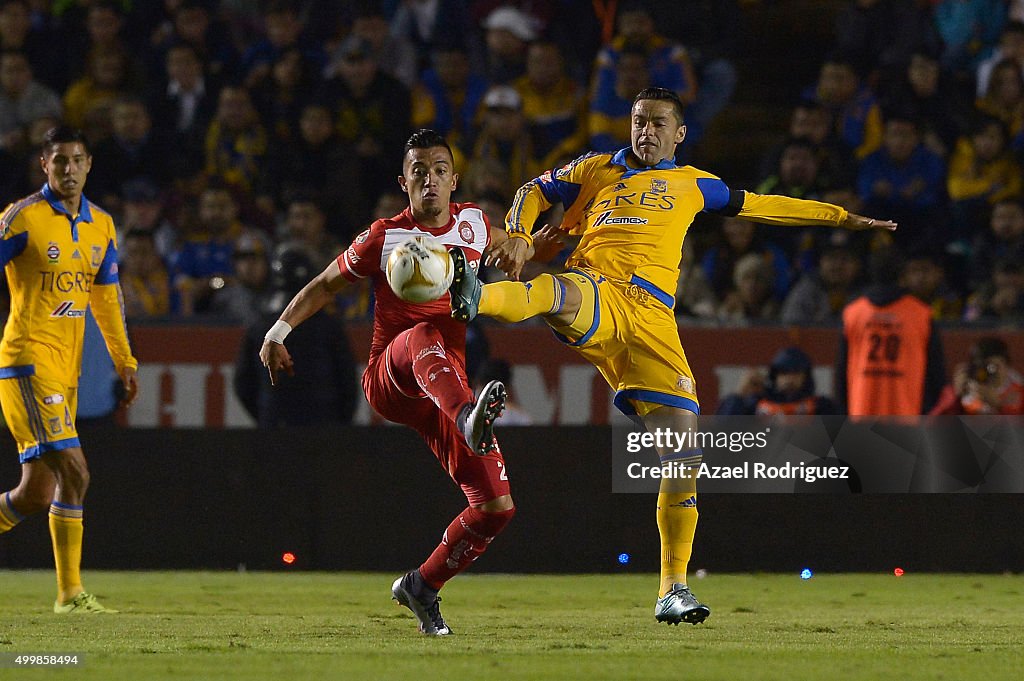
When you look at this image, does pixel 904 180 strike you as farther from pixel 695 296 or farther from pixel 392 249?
pixel 392 249

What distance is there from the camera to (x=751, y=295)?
12.8 meters

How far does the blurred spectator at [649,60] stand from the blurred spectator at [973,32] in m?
2.42

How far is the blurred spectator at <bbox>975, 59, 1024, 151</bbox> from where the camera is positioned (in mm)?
14102

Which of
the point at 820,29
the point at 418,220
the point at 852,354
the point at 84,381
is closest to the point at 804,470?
the point at 852,354

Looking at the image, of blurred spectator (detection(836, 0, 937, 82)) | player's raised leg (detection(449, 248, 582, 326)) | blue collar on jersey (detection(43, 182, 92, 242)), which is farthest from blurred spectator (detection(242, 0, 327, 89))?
player's raised leg (detection(449, 248, 582, 326))

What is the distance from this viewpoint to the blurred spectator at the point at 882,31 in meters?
15.0

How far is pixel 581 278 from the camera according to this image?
7398mm

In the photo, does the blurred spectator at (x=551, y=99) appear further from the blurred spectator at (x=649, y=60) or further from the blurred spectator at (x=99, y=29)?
the blurred spectator at (x=99, y=29)

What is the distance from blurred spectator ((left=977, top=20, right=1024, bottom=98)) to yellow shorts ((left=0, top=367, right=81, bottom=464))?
9055mm

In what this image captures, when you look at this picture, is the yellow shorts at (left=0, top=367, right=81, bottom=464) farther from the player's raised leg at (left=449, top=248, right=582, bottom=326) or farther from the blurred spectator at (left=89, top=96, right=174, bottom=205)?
the blurred spectator at (left=89, top=96, right=174, bottom=205)

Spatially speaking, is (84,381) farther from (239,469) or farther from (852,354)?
(852,354)

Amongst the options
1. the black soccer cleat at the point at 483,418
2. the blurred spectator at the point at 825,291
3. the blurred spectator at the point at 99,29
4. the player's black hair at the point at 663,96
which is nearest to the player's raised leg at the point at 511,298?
the black soccer cleat at the point at 483,418

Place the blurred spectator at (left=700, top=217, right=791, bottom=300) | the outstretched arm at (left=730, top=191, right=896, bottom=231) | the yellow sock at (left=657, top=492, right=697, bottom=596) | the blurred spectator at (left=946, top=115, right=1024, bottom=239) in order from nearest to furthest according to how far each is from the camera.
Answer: the yellow sock at (left=657, top=492, right=697, bottom=596)
the outstretched arm at (left=730, top=191, right=896, bottom=231)
the blurred spectator at (left=700, top=217, right=791, bottom=300)
the blurred spectator at (left=946, top=115, right=1024, bottom=239)

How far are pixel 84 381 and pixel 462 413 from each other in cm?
542
